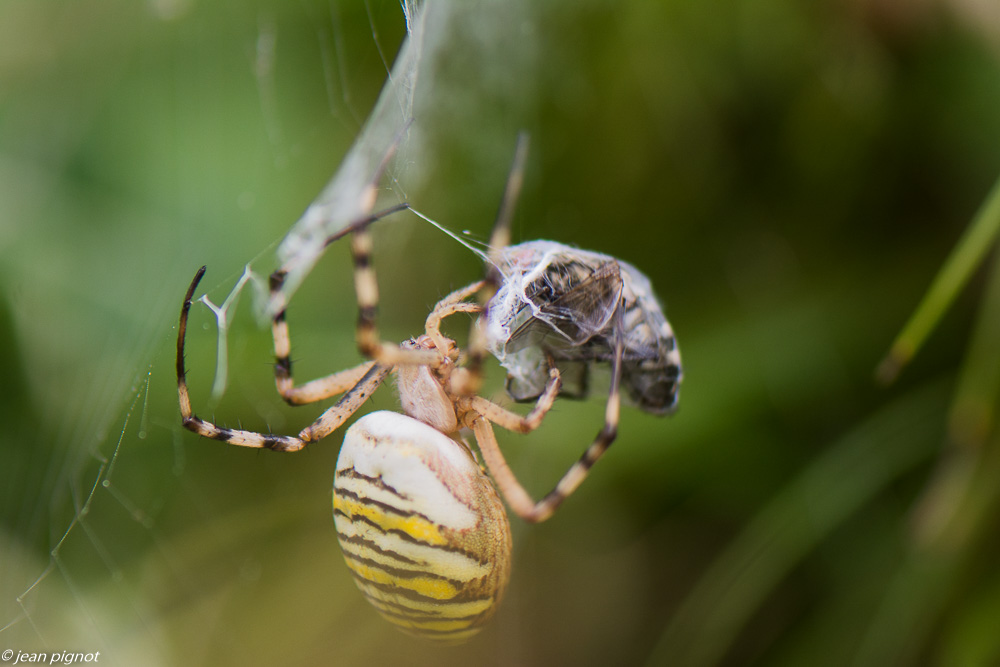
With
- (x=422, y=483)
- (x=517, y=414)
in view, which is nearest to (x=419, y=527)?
(x=422, y=483)

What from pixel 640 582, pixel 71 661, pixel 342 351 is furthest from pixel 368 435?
pixel 640 582

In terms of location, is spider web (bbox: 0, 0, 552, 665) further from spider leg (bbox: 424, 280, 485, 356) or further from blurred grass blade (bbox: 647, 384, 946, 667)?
blurred grass blade (bbox: 647, 384, 946, 667)

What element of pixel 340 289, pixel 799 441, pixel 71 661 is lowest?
pixel 71 661

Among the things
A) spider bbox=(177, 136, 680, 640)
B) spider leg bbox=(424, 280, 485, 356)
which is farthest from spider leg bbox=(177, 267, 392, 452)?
spider leg bbox=(424, 280, 485, 356)

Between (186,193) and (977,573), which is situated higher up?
(186,193)

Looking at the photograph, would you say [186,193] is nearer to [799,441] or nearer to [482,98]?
[482,98]

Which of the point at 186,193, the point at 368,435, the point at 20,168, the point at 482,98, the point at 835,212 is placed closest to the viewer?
the point at 368,435

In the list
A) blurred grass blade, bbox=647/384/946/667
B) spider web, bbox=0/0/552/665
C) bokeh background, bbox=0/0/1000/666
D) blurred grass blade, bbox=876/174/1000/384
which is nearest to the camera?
blurred grass blade, bbox=876/174/1000/384
